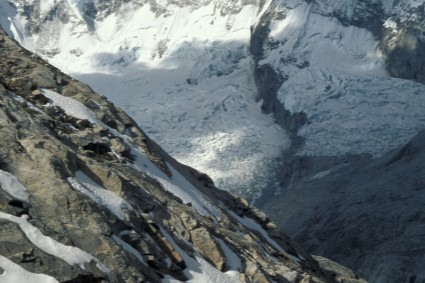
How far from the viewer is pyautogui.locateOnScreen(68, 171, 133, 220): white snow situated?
2853cm

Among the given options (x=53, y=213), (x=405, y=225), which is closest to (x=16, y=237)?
(x=53, y=213)

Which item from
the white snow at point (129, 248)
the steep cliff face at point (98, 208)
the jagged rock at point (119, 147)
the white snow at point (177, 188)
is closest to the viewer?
the steep cliff face at point (98, 208)

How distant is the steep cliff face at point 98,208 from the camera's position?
2528 centimetres

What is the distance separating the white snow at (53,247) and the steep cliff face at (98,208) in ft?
0.08

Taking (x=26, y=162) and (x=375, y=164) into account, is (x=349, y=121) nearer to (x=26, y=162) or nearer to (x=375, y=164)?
(x=375, y=164)

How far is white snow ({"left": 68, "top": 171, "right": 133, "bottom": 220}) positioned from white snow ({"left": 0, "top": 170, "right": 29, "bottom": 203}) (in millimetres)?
1654

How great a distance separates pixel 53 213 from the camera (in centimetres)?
2664

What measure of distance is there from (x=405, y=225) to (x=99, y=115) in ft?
316

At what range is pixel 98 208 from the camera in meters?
27.7

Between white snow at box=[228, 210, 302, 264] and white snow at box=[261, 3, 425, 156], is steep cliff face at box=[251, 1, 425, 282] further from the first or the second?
white snow at box=[228, 210, 302, 264]

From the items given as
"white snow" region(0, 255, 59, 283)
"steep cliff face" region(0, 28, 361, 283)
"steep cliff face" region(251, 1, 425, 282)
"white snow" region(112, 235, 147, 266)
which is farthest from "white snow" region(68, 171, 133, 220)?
"steep cliff face" region(251, 1, 425, 282)

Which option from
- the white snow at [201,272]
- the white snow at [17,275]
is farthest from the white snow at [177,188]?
the white snow at [17,275]

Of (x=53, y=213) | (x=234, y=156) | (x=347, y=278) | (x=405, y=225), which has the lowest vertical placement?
(x=234, y=156)

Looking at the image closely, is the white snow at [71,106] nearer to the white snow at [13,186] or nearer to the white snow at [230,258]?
the white snow at [230,258]
